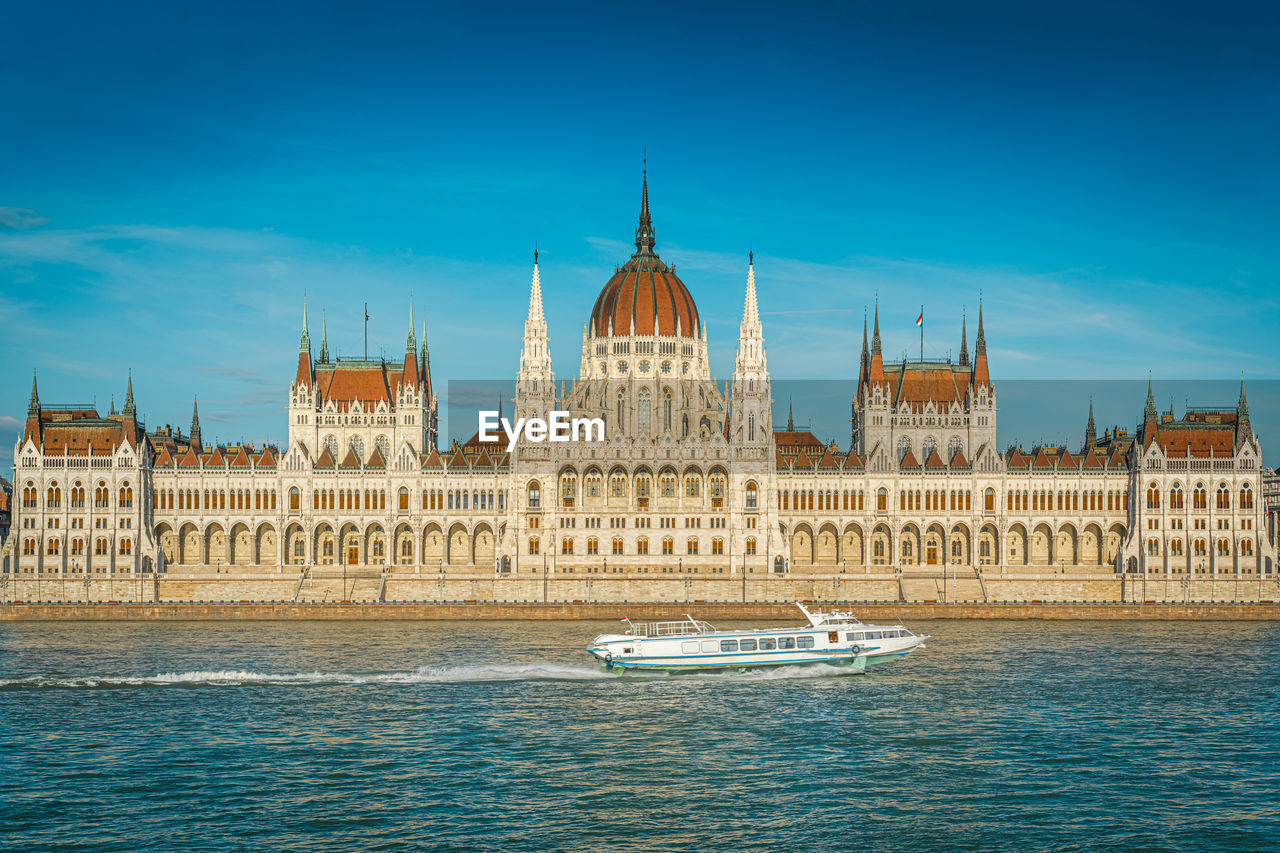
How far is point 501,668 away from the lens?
81875 millimetres

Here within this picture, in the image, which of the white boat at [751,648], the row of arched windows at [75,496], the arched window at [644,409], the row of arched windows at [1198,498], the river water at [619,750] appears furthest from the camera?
the arched window at [644,409]

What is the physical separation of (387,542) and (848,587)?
43.1 meters

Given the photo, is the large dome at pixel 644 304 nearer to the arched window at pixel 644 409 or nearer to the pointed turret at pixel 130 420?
the arched window at pixel 644 409

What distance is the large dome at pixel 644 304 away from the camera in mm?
138500

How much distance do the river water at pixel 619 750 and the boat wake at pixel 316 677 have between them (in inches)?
9.8

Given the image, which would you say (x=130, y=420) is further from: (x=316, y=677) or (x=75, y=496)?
(x=316, y=677)

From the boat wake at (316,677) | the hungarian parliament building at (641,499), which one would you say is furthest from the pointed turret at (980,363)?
the boat wake at (316,677)

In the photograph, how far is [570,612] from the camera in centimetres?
11600

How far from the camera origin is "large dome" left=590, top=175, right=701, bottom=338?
5453 inches

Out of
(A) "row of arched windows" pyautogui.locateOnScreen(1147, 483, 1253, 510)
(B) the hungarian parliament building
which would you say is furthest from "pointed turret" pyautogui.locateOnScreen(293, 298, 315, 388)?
(A) "row of arched windows" pyautogui.locateOnScreen(1147, 483, 1253, 510)

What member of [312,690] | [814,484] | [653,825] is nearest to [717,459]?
[814,484]

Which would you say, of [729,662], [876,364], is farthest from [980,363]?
[729,662]

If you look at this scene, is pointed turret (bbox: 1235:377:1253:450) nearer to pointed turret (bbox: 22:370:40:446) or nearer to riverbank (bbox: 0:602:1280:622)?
riverbank (bbox: 0:602:1280:622)

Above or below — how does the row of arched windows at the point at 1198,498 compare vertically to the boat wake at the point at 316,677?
above
